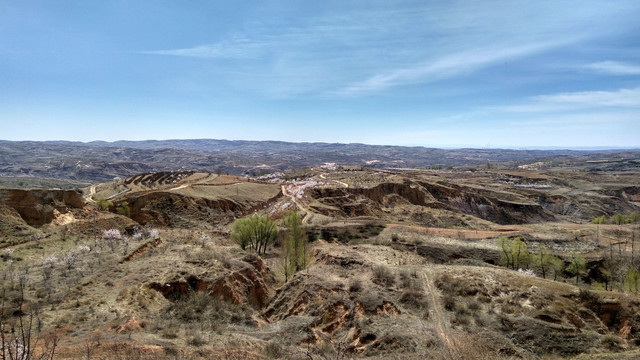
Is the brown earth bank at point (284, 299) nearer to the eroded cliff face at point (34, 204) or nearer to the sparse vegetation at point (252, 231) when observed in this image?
the eroded cliff face at point (34, 204)

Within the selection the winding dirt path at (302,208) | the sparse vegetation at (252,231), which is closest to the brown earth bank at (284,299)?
the sparse vegetation at (252,231)

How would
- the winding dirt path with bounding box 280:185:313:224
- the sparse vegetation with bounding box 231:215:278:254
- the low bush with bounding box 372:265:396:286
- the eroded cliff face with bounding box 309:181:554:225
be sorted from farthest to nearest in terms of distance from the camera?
the eroded cliff face with bounding box 309:181:554:225
the winding dirt path with bounding box 280:185:313:224
the sparse vegetation with bounding box 231:215:278:254
the low bush with bounding box 372:265:396:286

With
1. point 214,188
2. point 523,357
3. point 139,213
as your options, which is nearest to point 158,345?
point 523,357

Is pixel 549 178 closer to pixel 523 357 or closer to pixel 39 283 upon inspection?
pixel 523 357

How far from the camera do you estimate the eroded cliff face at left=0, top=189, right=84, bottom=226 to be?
34369 mm

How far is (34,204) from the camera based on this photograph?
35.8 m

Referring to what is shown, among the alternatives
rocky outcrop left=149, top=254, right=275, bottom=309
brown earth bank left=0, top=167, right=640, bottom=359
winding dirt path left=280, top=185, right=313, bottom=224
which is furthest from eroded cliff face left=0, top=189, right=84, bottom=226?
winding dirt path left=280, top=185, right=313, bottom=224

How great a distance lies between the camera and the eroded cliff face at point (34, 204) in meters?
34.4

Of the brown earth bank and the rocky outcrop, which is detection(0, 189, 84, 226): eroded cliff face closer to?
the brown earth bank

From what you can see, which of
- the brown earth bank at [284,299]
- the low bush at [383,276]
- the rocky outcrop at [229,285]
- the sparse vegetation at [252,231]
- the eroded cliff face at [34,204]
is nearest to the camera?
the brown earth bank at [284,299]

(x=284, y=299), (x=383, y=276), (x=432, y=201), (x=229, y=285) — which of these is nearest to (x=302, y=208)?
(x=432, y=201)

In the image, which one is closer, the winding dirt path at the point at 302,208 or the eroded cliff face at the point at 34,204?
the eroded cliff face at the point at 34,204

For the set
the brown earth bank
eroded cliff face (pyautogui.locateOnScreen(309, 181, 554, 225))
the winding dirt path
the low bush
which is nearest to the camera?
the brown earth bank

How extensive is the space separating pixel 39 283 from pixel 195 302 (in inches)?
349
